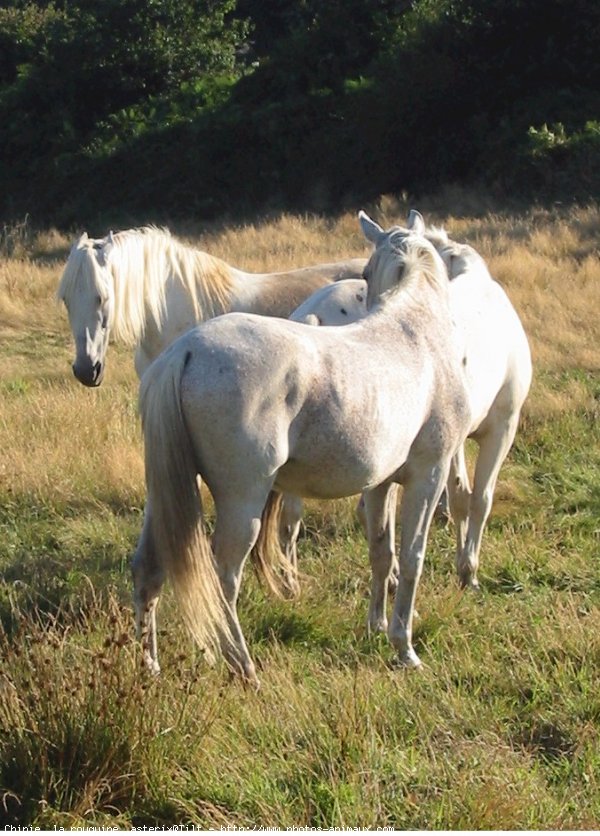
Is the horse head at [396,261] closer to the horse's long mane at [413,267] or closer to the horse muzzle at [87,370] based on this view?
the horse's long mane at [413,267]

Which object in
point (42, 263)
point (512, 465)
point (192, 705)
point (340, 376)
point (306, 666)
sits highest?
point (340, 376)

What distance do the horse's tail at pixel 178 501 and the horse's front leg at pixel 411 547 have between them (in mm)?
929

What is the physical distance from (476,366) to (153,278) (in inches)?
87.0

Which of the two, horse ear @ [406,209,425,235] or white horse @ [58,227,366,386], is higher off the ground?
horse ear @ [406,209,425,235]

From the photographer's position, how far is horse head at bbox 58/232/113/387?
6199 millimetres

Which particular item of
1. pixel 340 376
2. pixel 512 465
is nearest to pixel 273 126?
pixel 512 465

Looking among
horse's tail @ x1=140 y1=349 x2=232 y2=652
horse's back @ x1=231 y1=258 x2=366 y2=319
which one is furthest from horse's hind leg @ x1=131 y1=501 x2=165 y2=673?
horse's back @ x1=231 y1=258 x2=366 y2=319

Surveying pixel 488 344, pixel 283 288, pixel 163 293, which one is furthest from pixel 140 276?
pixel 488 344

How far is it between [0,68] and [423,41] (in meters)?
14.8

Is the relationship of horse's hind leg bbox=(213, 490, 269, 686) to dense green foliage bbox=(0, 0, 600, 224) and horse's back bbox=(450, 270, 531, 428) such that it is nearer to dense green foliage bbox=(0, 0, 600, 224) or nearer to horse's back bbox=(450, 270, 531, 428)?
horse's back bbox=(450, 270, 531, 428)

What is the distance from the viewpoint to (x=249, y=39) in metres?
38.5

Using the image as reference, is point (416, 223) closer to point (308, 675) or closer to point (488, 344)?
point (488, 344)

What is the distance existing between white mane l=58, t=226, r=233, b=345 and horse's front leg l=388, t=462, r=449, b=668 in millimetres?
2500

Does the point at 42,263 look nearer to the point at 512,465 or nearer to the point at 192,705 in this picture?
the point at 512,465
